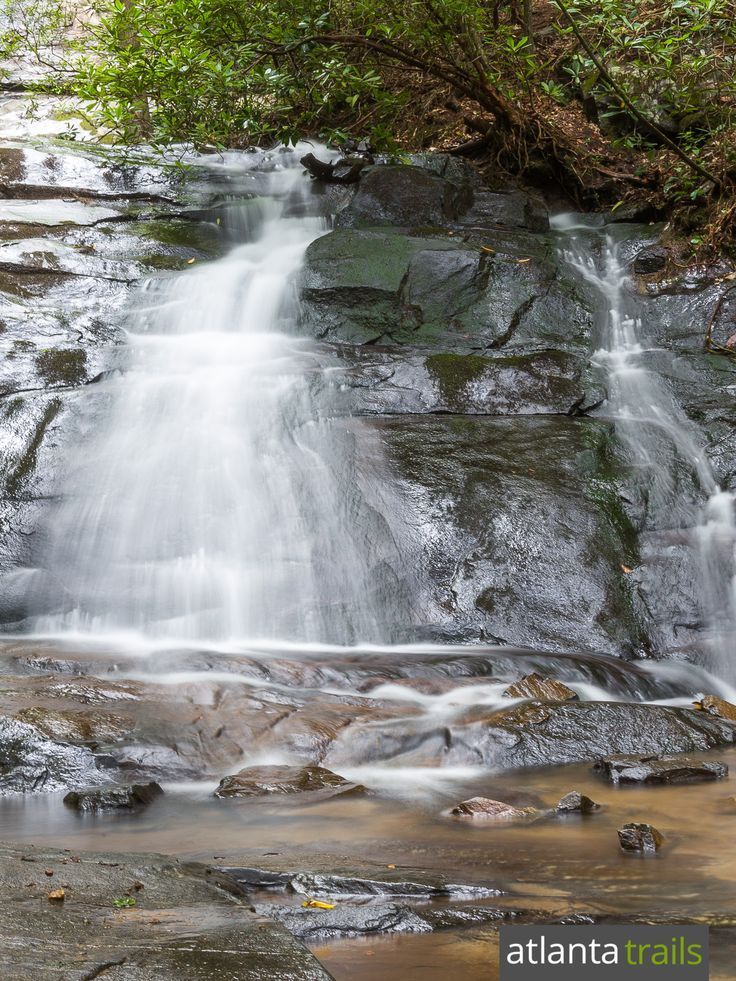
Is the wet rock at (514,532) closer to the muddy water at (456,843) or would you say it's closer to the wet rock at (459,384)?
the wet rock at (459,384)

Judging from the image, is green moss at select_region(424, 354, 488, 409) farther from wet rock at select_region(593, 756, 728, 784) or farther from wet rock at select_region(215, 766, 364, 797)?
wet rock at select_region(215, 766, 364, 797)

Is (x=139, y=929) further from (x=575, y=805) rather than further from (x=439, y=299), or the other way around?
(x=439, y=299)

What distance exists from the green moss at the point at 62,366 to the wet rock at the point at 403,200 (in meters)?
4.27

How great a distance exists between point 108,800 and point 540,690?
8.12 ft

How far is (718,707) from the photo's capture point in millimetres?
5406

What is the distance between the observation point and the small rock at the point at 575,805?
3.68 metres

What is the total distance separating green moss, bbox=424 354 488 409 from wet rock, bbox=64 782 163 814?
4.76 meters

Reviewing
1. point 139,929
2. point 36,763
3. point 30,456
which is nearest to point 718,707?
point 36,763

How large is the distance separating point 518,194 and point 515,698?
8.29 metres

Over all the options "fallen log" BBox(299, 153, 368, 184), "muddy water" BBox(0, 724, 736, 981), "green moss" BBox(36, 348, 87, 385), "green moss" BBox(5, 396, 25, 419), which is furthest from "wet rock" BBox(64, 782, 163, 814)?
"fallen log" BBox(299, 153, 368, 184)

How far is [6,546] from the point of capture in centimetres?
678

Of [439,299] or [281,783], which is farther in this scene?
[439,299]

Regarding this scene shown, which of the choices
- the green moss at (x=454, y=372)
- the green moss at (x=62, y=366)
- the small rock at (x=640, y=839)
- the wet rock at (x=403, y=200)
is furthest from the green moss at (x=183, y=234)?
the small rock at (x=640, y=839)

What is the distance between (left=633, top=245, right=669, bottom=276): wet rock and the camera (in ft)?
33.6
